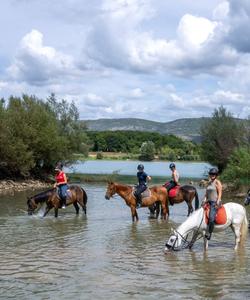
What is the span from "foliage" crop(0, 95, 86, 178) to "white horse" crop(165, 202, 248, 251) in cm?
3047

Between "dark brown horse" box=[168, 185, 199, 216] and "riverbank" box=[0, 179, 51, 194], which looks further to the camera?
"riverbank" box=[0, 179, 51, 194]

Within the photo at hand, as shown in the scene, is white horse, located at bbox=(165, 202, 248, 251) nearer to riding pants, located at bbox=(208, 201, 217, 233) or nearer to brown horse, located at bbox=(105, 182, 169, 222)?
riding pants, located at bbox=(208, 201, 217, 233)

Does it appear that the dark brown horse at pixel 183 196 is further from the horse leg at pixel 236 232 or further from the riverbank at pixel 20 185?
the riverbank at pixel 20 185

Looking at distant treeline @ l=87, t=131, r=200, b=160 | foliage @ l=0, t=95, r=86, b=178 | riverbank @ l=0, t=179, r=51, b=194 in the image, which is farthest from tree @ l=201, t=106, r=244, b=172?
distant treeline @ l=87, t=131, r=200, b=160

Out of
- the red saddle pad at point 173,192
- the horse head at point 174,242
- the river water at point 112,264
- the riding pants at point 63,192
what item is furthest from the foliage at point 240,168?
the horse head at point 174,242

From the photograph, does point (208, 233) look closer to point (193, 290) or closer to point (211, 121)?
point (193, 290)

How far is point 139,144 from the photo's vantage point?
154 meters

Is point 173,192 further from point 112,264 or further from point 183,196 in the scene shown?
point 112,264

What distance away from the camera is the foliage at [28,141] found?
136 ft

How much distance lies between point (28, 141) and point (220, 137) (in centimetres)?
2282

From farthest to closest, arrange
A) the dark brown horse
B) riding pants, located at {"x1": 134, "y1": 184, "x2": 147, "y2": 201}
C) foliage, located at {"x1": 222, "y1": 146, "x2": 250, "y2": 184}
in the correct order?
foliage, located at {"x1": 222, "y1": 146, "x2": 250, "y2": 184}, the dark brown horse, riding pants, located at {"x1": 134, "y1": 184, "x2": 147, "y2": 201}

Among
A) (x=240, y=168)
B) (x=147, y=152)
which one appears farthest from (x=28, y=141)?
(x=147, y=152)

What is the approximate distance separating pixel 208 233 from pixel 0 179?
32.9m

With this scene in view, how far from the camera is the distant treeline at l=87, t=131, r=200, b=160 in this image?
131 metres
